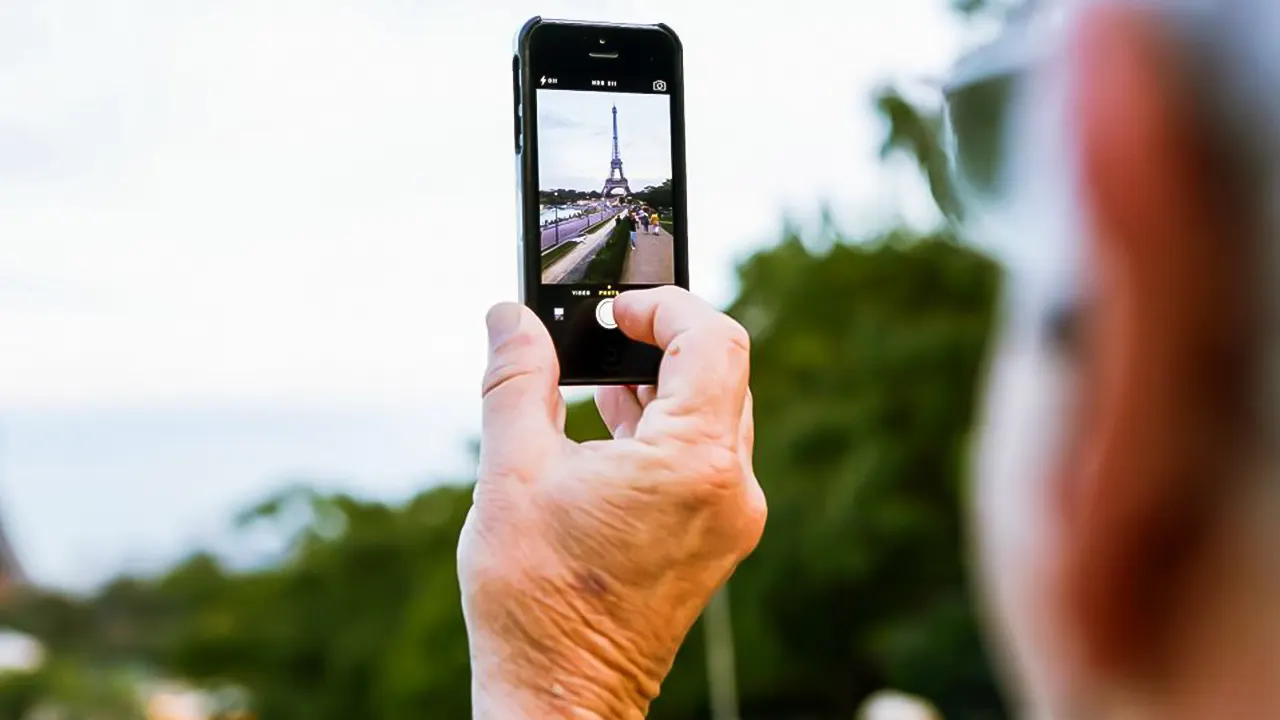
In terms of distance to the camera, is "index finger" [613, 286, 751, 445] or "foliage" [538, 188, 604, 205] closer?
"index finger" [613, 286, 751, 445]

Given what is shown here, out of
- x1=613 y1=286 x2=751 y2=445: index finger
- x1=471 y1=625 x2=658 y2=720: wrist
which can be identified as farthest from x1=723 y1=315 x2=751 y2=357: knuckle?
x1=471 y1=625 x2=658 y2=720: wrist

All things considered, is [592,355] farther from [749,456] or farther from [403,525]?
[403,525]

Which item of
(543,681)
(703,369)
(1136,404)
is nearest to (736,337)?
(703,369)

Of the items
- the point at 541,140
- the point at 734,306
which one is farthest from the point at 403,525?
the point at 541,140

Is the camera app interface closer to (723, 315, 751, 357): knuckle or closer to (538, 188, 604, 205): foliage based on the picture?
(538, 188, 604, 205): foliage

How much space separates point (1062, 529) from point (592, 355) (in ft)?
1.73

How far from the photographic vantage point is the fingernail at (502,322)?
0.52 meters

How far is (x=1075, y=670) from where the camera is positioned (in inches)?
6.5

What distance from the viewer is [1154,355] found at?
153 mm

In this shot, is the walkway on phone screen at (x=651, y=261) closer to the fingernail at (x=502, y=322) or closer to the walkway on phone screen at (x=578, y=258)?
the walkway on phone screen at (x=578, y=258)

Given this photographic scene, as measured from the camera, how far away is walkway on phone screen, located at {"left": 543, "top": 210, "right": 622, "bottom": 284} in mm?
685

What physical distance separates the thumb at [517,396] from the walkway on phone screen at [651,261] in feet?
0.57

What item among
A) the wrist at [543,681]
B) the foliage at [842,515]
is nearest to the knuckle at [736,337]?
the wrist at [543,681]

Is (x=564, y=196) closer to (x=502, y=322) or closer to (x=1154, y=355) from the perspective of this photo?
(x=502, y=322)
